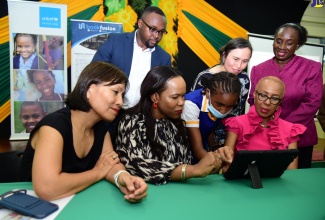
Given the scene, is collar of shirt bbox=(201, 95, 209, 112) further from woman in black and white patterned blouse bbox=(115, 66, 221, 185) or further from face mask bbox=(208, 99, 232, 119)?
woman in black and white patterned blouse bbox=(115, 66, 221, 185)

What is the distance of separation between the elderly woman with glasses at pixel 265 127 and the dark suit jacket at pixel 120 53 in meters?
1.09

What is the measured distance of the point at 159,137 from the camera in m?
1.70

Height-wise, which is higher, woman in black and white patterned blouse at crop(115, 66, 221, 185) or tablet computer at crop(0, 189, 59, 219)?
woman in black and white patterned blouse at crop(115, 66, 221, 185)

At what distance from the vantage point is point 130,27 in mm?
4855

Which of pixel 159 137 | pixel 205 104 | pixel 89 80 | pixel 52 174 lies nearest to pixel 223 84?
pixel 205 104

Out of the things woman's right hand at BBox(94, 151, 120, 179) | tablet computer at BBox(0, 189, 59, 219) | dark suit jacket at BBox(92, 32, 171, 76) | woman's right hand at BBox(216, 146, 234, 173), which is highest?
dark suit jacket at BBox(92, 32, 171, 76)

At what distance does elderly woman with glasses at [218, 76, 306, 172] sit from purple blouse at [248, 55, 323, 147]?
50cm

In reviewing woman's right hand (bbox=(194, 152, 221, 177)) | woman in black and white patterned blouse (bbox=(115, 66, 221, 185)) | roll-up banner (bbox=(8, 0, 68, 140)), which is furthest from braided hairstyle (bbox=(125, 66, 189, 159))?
roll-up banner (bbox=(8, 0, 68, 140))

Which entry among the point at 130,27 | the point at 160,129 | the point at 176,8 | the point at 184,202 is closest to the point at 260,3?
the point at 176,8

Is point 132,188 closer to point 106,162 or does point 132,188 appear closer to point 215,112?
point 106,162

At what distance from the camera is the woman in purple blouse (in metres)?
2.39

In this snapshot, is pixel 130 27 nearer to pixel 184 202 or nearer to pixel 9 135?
pixel 9 135

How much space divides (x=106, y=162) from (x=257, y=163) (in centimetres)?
75

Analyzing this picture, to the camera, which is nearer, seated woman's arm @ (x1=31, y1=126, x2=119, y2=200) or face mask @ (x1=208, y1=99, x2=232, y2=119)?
seated woman's arm @ (x1=31, y1=126, x2=119, y2=200)
